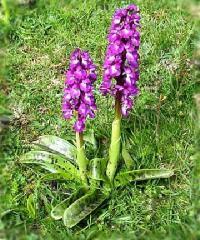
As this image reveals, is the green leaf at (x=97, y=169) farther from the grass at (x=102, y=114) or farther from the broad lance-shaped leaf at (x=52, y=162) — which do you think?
the grass at (x=102, y=114)

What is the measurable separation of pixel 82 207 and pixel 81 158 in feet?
1.31

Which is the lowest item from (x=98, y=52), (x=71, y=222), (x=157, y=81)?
(x=71, y=222)

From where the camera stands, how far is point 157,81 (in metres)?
5.64

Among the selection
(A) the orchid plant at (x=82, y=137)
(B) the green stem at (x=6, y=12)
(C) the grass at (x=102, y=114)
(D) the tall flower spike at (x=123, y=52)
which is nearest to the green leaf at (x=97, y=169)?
(A) the orchid plant at (x=82, y=137)

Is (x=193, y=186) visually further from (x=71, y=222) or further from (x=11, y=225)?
(x=11, y=225)

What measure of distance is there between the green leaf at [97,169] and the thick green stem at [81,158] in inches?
2.3

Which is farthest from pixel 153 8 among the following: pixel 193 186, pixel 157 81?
pixel 193 186

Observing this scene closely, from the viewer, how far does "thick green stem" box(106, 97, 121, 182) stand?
13.2 feet

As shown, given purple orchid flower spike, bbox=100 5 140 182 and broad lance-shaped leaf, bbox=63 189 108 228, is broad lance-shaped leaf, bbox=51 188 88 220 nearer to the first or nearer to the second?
broad lance-shaped leaf, bbox=63 189 108 228

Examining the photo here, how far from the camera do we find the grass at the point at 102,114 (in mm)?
4375

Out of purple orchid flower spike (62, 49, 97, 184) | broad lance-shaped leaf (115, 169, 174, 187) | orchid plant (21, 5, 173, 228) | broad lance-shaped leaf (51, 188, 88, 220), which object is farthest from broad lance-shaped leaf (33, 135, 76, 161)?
purple orchid flower spike (62, 49, 97, 184)

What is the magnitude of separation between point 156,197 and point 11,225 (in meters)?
1.26

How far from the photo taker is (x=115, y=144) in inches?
166

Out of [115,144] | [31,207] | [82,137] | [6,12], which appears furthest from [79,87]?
[6,12]
